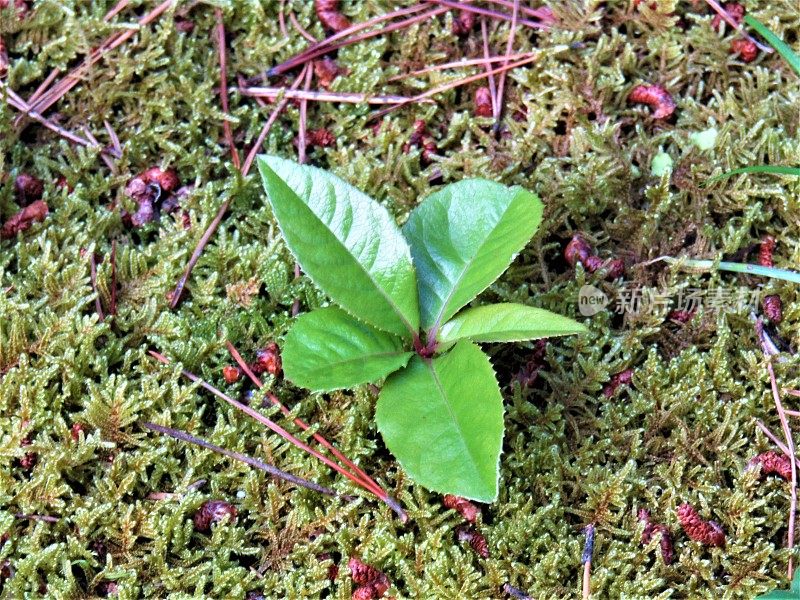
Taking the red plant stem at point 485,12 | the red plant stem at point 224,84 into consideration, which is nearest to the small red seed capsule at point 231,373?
the red plant stem at point 224,84

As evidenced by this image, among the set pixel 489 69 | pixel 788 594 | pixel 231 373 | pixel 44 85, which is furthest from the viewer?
pixel 489 69

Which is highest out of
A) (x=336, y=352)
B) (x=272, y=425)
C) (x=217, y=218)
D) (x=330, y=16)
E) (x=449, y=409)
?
(x=330, y=16)

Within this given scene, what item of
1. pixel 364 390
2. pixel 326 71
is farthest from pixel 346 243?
pixel 326 71

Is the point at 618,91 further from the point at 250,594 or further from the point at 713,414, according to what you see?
the point at 250,594

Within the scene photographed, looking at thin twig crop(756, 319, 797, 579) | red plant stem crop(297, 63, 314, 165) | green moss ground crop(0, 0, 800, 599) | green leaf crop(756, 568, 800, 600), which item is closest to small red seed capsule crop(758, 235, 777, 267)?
green moss ground crop(0, 0, 800, 599)

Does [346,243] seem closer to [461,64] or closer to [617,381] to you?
[617,381]

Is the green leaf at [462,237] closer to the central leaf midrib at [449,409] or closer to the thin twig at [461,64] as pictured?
the central leaf midrib at [449,409]
